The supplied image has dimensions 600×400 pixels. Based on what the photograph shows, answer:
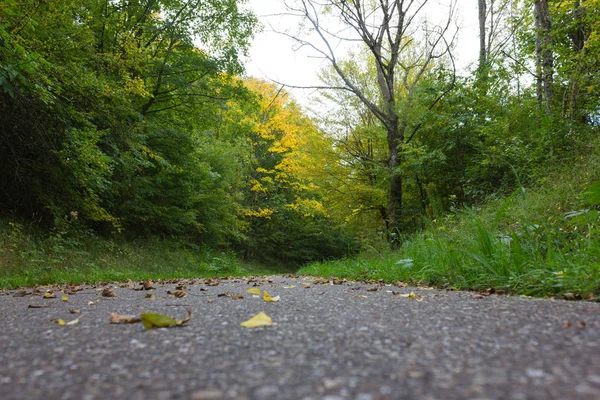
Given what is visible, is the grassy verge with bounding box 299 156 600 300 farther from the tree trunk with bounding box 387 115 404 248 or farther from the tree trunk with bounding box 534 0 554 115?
the tree trunk with bounding box 387 115 404 248

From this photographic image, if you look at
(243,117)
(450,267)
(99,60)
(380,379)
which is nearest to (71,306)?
(380,379)

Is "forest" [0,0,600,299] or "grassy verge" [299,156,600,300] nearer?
"grassy verge" [299,156,600,300]

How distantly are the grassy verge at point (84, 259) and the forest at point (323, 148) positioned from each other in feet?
0.18

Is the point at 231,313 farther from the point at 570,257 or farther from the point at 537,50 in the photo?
the point at 537,50

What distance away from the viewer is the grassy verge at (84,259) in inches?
218

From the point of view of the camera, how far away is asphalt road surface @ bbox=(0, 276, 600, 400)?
840 millimetres

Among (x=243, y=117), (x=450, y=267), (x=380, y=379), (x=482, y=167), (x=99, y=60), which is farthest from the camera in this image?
(x=243, y=117)

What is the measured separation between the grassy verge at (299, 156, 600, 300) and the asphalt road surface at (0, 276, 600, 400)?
515mm

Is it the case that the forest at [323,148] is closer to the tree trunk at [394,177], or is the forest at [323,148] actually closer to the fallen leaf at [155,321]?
the tree trunk at [394,177]

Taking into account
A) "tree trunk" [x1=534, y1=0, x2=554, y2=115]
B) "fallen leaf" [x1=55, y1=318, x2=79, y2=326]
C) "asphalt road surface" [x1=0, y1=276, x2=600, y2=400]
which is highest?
"tree trunk" [x1=534, y1=0, x2=554, y2=115]

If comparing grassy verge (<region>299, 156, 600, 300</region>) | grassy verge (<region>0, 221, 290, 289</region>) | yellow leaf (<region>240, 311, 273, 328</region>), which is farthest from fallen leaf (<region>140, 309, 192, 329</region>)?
grassy verge (<region>0, 221, 290, 289</region>)

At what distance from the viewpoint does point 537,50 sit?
297 inches

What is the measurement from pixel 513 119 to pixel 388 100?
3.63 m

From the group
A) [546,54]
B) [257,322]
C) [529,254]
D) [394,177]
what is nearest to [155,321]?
[257,322]
